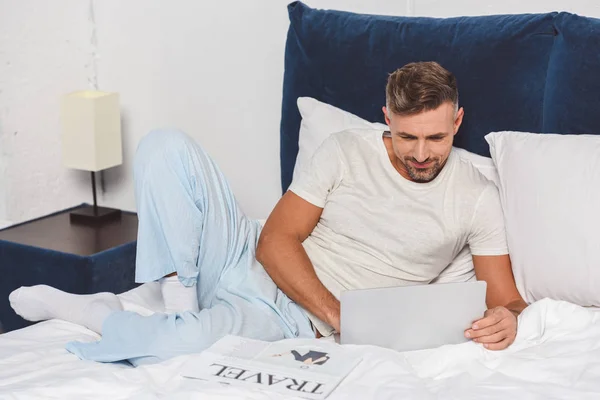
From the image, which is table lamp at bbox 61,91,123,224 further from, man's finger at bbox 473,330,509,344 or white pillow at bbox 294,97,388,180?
man's finger at bbox 473,330,509,344

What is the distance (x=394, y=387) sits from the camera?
1.52 m

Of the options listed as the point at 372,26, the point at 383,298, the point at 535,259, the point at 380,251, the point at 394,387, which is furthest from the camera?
the point at 372,26

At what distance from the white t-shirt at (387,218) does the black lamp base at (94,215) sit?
3.77ft

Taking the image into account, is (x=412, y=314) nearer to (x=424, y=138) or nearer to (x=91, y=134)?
(x=424, y=138)

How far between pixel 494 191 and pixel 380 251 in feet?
0.98

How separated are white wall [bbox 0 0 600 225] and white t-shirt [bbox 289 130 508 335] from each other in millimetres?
792

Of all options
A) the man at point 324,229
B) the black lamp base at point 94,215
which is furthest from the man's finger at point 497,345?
the black lamp base at point 94,215

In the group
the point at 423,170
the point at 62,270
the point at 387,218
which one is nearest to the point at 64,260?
the point at 62,270

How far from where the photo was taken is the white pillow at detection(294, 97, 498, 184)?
2297 millimetres

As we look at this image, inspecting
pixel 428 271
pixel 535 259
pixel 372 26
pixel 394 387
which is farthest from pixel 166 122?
pixel 394 387

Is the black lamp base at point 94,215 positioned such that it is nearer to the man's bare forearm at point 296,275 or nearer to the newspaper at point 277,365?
the man's bare forearm at point 296,275

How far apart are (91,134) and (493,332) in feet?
5.55

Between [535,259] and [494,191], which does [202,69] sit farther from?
[535,259]

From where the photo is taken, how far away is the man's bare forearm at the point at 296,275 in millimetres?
1909
